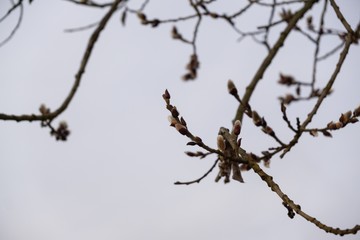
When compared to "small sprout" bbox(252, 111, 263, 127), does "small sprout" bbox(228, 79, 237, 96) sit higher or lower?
higher

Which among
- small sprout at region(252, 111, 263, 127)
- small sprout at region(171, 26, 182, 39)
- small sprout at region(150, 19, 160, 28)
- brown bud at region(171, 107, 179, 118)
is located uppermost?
small sprout at region(171, 26, 182, 39)

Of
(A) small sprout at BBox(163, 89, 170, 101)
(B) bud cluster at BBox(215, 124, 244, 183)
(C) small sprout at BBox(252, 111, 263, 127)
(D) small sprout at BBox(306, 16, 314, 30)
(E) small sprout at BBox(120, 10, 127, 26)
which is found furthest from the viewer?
(D) small sprout at BBox(306, 16, 314, 30)

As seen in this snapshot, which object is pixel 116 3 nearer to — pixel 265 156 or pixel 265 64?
pixel 265 64

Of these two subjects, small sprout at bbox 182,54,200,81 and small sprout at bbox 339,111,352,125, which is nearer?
small sprout at bbox 339,111,352,125

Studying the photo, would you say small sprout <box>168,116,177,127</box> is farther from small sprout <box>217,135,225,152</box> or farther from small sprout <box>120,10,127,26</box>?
small sprout <box>120,10,127,26</box>

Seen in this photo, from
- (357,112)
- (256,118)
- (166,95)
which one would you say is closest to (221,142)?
(166,95)

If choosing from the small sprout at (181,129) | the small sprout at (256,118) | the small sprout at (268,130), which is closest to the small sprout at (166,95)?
the small sprout at (181,129)

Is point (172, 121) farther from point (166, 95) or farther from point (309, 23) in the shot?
point (309, 23)

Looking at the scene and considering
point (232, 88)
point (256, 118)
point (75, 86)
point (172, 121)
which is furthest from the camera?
point (75, 86)

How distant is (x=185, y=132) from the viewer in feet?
4.63

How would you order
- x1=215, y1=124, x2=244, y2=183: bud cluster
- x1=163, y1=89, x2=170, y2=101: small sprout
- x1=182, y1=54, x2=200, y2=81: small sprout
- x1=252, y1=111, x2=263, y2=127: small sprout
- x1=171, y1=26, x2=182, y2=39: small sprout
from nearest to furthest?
1. x1=215, y1=124, x2=244, y2=183: bud cluster
2. x1=163, y1=89, x2=170, y2=101: small sprout
3. x1=252, y1=111, x2=263, y2=127: small sprout
4. x1=182, y1=54, x2=200, y2=81: small sprout
5. x1=171, y1=26, x2=182, y2=39: small sprout

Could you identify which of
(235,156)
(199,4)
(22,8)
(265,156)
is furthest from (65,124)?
(235,156)

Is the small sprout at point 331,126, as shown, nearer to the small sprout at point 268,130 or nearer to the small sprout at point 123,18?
the small sprout at point 268,130

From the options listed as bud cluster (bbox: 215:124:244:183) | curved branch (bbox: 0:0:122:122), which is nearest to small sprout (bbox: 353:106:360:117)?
bud cluster (bbox: 215:124:244:183)
